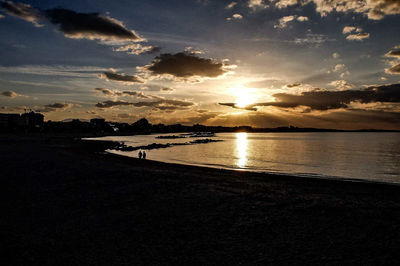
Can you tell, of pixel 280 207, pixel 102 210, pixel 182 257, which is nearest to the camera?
pixel 182 257

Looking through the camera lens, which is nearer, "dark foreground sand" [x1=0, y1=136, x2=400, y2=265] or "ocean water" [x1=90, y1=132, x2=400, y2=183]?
"dark foreground sand" [x1=0, y1=136, x2=400, y2=265]

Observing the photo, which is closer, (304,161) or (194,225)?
(194,225)

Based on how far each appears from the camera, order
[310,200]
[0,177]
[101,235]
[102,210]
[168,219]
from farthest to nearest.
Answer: [0,177]
[310,200]
[102,210]
[168,219]
[101,235]

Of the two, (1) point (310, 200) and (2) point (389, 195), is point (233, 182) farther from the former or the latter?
(2) point (389, 195)

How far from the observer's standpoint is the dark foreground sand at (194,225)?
7.15 m

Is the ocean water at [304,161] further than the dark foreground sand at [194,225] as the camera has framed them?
Yes

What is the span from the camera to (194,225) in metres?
9.69

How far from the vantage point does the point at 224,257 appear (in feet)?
23.5

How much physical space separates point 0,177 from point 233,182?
1784 centimetres

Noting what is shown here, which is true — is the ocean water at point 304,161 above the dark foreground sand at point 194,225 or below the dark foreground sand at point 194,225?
below

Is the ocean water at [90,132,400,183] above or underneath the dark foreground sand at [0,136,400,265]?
underneath

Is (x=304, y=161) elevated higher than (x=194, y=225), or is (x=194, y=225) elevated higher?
(x=194, y=225)

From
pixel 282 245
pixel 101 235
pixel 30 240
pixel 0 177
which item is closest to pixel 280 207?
pixel 282 245

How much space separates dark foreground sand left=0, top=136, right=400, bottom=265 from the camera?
7148mm
